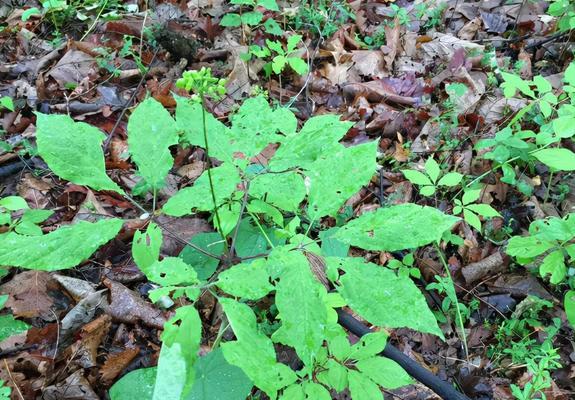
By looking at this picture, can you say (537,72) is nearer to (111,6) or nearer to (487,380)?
(487,380)

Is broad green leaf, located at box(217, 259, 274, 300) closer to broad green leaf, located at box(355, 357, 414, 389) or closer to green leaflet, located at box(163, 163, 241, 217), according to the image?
green leaflet, located at box(163, 163, 241, 217)

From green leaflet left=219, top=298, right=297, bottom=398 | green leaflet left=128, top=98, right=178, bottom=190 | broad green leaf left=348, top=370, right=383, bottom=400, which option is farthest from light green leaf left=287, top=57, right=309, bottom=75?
green leaflet left=219, top=298, right=297, bottom=398

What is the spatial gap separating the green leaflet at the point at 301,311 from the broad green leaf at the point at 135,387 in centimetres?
74

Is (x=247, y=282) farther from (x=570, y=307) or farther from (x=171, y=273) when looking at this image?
(x=570, y=307)

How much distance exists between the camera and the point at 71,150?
1202 mm

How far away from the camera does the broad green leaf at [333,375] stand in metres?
1.47

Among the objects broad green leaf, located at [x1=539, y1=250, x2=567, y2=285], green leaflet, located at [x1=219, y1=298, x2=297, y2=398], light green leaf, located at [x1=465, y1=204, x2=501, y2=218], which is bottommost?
broad green leaf, located at [x1=539, y1=250, x2=567, y2=285]

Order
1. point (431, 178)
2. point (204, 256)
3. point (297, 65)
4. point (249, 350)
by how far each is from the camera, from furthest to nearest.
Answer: point (297, 65) < point (431, 178) < point (204, 256) < point (249, 350)

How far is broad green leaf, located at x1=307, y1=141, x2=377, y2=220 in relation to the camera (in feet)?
3.85

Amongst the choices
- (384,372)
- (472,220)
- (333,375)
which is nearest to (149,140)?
(333,375)

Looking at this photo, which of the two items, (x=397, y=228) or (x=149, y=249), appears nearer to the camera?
(x=397, y=228)

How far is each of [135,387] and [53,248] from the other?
0.64 m

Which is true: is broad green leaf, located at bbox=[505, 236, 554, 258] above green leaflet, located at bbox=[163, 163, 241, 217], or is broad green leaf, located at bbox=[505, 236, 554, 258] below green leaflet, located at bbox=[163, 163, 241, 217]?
below

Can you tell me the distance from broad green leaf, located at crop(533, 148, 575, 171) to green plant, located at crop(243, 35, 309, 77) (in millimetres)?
1667
